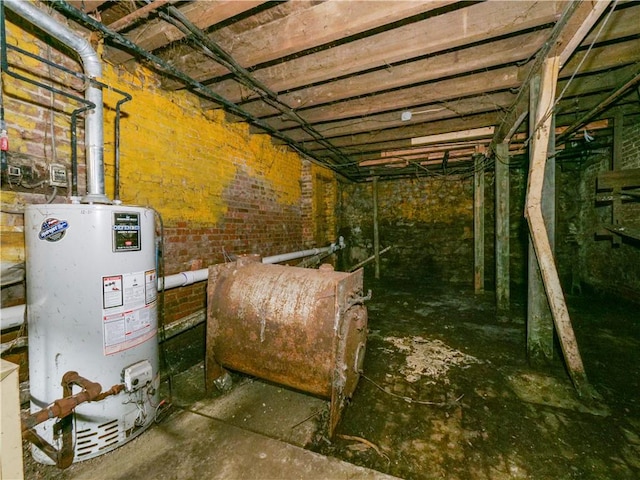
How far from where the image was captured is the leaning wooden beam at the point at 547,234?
8.02ft

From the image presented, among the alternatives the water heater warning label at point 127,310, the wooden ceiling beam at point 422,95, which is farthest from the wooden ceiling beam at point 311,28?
the water heater warning label at point 127,310

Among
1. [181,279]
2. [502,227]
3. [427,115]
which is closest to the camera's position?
[181,279]

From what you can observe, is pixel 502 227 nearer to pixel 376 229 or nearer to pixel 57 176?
pixel 376 229

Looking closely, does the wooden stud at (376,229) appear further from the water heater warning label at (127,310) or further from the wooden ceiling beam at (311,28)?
the water heater warning label at (127,310)

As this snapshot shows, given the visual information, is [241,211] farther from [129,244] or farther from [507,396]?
[507,396]

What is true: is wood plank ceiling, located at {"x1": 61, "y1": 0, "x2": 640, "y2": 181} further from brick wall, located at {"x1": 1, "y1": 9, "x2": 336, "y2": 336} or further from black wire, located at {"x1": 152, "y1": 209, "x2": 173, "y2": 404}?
black wire, located at {"x1": 152, "y1": 209, "x2": 173, "y2": 404}

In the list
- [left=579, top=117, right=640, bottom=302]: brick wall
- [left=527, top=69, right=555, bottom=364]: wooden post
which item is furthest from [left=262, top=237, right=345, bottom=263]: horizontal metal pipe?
[left=579, top=117, right=640, bottom=302]: brick wall

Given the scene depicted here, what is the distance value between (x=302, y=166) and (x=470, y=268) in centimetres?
510

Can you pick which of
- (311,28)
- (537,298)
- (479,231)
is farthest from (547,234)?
(479,231)

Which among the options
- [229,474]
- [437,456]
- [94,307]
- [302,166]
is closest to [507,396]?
[437,456]

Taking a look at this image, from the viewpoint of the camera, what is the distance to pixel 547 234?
2668 millimetres

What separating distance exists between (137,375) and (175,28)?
8.87 ft

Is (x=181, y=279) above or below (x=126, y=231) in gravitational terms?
below

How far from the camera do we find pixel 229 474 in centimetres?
160
